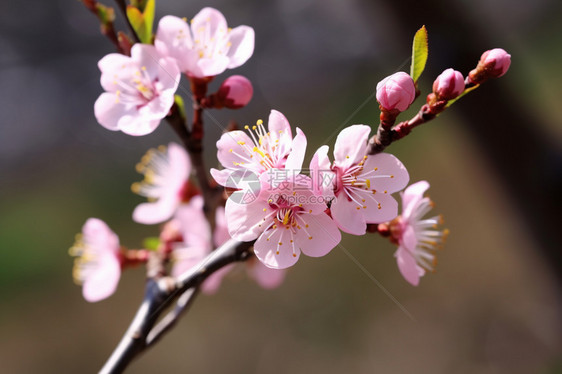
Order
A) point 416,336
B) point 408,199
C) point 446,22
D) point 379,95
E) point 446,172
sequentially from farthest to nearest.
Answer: point 446,172 → point 416,336 → point 446,22 → point 408,199 → point 379,95

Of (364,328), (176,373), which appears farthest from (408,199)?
(176,373)

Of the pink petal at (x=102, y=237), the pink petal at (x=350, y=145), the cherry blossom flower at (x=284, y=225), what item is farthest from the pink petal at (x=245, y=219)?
the pink petal at (x=102, y=237)

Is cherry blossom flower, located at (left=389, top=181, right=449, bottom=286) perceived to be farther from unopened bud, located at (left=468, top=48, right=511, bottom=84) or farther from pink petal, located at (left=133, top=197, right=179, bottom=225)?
pink petal, located at (left=133, top=197, right=179, bottom=225)

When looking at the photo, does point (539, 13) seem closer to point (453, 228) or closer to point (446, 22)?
point (453, 228)

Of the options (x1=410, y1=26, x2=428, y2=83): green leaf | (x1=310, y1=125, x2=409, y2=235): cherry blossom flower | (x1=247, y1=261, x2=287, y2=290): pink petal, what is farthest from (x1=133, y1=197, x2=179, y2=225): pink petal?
(x1=410, y1=26, x2=428, y2=83): green leaf

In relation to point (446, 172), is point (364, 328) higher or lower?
lower
